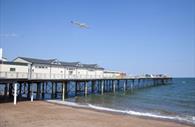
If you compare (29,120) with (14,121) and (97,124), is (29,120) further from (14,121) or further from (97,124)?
(97,124)

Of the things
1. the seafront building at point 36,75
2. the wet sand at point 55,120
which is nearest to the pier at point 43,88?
the seafront building at point 36,75

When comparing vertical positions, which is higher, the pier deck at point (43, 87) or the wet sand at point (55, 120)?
the pier deck at point (43, 87)

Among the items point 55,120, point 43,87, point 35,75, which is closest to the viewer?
point 55,120

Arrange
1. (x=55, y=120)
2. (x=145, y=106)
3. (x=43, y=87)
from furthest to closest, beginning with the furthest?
(x=43, y=87), (x=145, y=106), (x=55, y=120)

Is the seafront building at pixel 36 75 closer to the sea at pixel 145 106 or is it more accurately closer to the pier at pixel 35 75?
the pier at pixel 35 75

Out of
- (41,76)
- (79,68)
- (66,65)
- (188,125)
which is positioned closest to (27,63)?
(41,76)

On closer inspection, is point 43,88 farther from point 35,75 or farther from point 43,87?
point 35,75

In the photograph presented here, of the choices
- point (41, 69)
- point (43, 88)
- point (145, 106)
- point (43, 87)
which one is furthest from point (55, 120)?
point (43, 88)

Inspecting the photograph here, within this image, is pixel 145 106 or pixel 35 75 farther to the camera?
pixel 145 106

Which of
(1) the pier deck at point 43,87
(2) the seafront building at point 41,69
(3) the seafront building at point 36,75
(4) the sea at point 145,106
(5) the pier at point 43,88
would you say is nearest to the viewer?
(4) the sea at point 145,106

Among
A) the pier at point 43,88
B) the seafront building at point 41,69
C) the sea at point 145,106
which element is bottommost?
the sea at point 145,106

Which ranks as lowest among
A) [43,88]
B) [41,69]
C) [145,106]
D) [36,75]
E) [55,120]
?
[145,106]

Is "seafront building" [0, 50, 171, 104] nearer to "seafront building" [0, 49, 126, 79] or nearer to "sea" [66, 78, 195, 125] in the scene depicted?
"seafront building" [0, 49, 126, 79]

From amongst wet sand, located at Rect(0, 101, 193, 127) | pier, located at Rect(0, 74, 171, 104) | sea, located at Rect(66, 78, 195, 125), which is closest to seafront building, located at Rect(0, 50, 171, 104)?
pier, located at Rect(0, 74, 171, 104)
